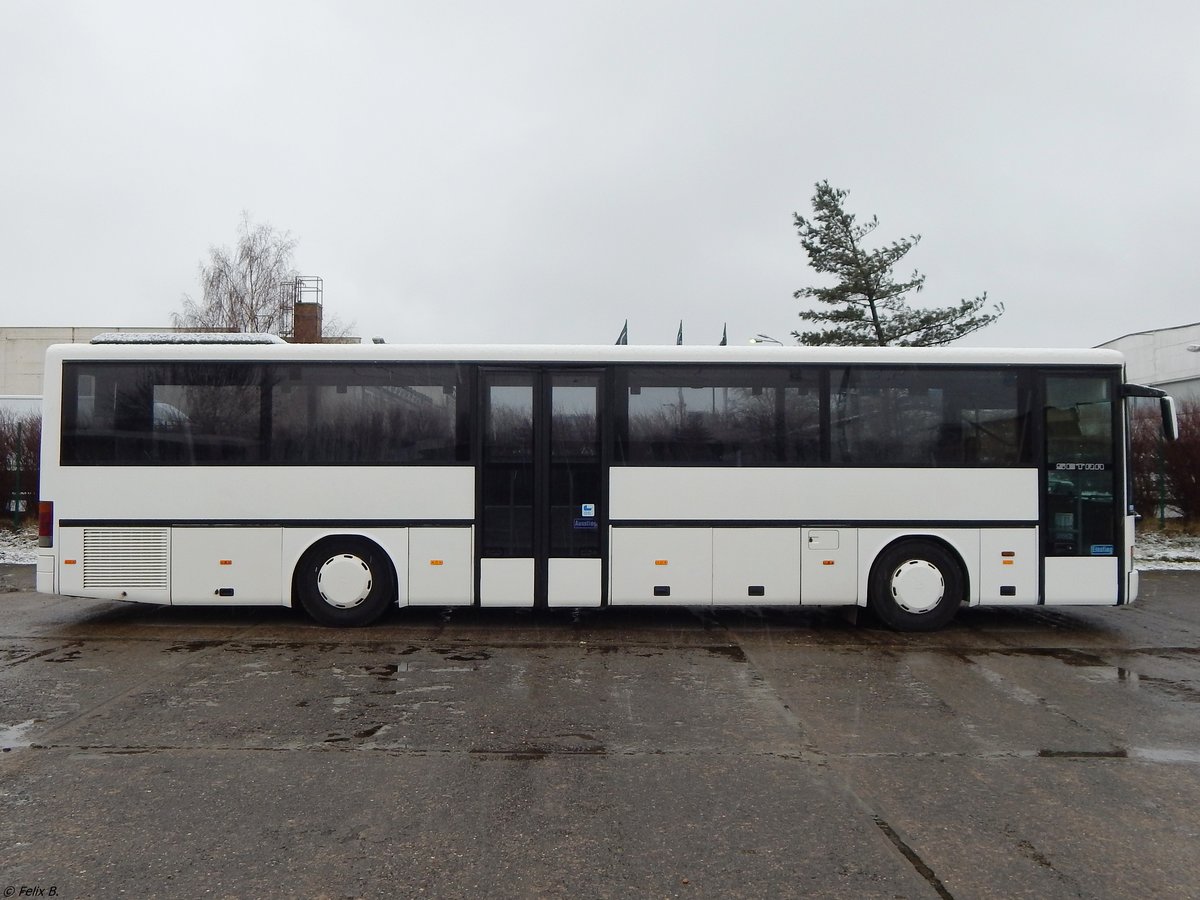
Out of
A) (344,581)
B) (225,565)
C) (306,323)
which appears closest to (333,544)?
(344,581)

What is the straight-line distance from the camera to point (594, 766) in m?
4.88

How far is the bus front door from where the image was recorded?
341 inches

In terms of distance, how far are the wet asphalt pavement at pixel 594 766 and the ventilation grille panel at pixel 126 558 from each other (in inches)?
22.6

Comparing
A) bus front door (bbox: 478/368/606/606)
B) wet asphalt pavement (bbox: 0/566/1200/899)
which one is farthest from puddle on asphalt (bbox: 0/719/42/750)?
bus front door (bbox: 478/368/606/606)

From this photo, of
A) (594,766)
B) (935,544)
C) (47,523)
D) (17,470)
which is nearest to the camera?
(594,766)

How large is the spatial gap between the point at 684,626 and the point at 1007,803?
5080 millimetres

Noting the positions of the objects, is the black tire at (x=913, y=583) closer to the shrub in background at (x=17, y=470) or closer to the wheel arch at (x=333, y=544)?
Result: the wheel arch at (x=333, y=544)

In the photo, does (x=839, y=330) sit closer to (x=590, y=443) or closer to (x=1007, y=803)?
(x=590, y=443)

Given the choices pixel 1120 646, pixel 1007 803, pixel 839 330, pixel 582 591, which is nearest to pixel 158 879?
pixel 1007 803

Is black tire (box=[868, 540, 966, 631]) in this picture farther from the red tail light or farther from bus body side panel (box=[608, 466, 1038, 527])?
the red tail light

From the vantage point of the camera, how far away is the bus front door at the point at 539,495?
8664 mm

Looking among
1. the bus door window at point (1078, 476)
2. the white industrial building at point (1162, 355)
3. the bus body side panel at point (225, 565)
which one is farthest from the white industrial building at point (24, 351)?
the white industrial building at point (1162, 355)

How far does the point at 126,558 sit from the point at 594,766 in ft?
20.7

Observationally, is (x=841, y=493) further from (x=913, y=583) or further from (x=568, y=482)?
(x=568, y=482)
